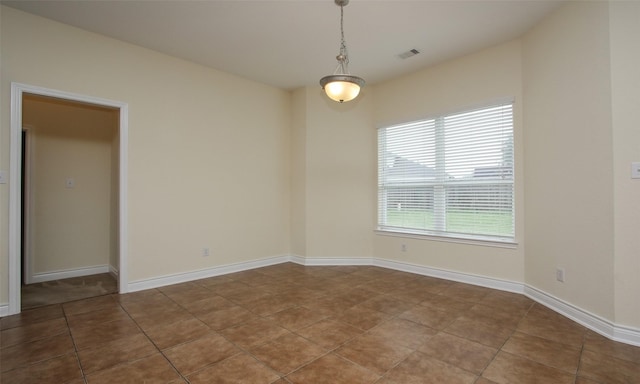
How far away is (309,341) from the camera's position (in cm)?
243

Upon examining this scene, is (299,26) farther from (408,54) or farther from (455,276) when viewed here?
(455,276)

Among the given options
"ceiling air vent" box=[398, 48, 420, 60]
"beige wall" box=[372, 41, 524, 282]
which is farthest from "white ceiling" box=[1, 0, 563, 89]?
"beige wall" box=[372, 41, 524, 282]

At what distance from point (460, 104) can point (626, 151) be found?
1.91 metres

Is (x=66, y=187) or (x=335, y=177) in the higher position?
(x=335, y=177)

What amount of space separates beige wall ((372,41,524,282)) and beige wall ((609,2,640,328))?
Result: 42.0 inches

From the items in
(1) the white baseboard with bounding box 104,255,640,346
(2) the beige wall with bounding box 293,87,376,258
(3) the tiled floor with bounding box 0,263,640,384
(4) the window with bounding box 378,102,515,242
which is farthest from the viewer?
(2) the beige wall with bounding box 293,87,376,258

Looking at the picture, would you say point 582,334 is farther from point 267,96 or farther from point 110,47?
point 110,47

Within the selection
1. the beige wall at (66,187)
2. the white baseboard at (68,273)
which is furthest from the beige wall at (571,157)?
the white baseboard at (68,273)

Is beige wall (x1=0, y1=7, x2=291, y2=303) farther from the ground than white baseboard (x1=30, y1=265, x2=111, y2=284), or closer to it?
farther from the ground

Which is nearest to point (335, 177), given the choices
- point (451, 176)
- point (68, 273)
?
point (451, 176)

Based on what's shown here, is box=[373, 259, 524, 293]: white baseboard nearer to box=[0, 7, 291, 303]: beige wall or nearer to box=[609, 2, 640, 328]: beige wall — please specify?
box=[609, 2, 640, 328]: beige wall

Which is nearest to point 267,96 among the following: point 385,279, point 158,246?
point 158,246

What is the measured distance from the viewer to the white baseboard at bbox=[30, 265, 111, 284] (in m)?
4.11

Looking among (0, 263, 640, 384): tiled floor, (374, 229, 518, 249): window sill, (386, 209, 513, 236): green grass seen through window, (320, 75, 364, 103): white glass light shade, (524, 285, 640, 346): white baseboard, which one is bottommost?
(0, 263, 640, 384): tiled floor
